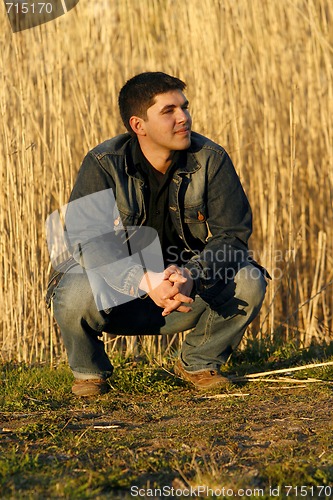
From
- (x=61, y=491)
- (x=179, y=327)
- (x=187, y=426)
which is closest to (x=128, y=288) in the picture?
(x=179, y=327)

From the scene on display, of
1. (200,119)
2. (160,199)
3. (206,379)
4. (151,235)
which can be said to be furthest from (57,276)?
(200,119)

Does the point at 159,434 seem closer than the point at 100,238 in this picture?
Yes

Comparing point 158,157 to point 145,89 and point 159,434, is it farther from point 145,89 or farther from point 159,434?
point 159,434

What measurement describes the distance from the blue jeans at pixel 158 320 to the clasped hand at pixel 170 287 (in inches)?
9.1

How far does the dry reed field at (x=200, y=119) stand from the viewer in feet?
12.7

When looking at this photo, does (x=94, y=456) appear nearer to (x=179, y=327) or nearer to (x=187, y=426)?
(x=187, y=426)

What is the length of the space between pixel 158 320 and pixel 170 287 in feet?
1.52

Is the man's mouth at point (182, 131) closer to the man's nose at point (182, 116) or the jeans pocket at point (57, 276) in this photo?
the man's nose at point (182, 116)

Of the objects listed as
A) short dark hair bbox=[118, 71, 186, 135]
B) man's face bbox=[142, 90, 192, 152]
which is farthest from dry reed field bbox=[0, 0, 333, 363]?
man's face bbox=[142, 90, 192, 152]

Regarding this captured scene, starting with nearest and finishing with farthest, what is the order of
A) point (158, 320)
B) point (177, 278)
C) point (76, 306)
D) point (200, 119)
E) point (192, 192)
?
point (177, 278) < point (76, 306) < point (192, 192) < point (158, 320) < point (200, 119)

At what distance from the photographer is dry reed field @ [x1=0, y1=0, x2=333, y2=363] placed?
12.7 feet

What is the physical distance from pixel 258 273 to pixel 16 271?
1355 mm

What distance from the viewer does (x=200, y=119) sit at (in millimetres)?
4312

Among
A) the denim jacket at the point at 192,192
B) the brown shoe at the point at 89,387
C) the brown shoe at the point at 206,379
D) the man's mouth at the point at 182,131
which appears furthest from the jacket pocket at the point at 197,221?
the brown shoe at the point at 89,387
